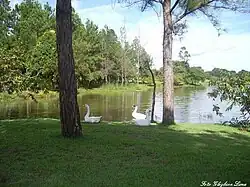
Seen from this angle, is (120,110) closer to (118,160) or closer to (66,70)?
(66,70)

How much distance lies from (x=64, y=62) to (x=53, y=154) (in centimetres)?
250

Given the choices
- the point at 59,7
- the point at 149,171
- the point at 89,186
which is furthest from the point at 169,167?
the point at 59,7

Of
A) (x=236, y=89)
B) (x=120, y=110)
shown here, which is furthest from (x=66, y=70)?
(x=120, y=110)

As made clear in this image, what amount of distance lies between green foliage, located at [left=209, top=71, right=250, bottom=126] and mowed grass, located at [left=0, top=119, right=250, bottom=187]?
3.47ft

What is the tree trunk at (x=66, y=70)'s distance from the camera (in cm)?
848

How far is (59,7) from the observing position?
27.9ft

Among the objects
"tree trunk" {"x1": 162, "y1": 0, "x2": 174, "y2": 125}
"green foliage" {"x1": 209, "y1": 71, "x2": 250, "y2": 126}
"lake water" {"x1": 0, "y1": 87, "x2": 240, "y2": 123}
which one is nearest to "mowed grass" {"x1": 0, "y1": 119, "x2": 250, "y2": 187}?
"green foliage" {"x1": 209, "y1": 71, "x2": 250, "y2": 126}

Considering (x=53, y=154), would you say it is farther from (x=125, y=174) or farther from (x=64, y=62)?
(x=64, y=62)

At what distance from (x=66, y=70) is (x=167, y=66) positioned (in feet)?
18.3

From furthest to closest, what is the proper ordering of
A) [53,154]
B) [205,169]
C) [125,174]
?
[53,154] → [205,169] → [125,174]

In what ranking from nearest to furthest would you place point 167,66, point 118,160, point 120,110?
point 118,160 → point 167,66 → point 120,110

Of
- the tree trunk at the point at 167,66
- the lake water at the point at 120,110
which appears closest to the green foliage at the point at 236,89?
the tree trunk at the point at 167,66

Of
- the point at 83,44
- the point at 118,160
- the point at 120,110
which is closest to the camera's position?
the point at 118,160

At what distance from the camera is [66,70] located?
8508mm
